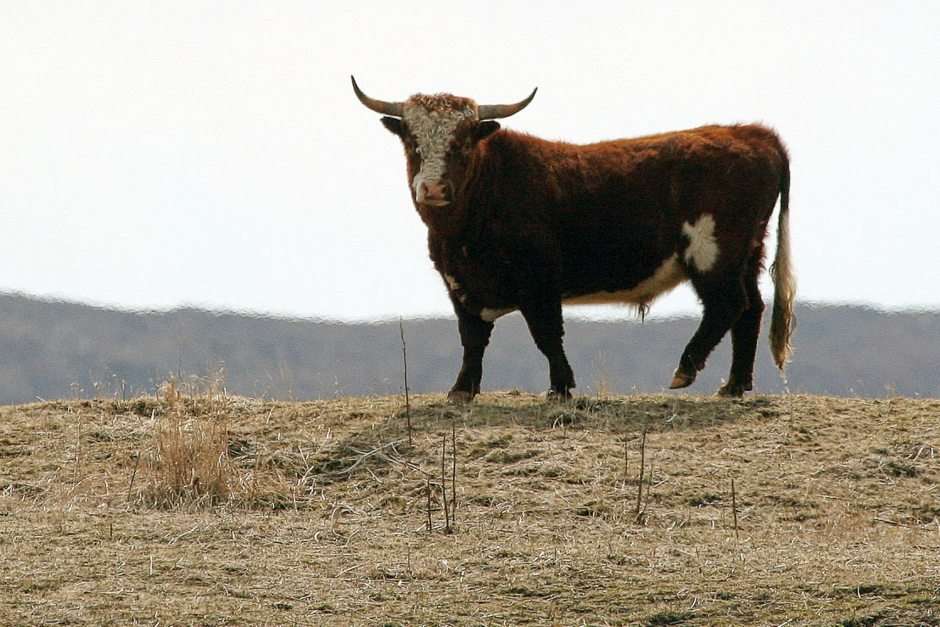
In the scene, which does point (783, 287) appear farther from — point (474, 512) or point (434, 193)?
point (474, 512)

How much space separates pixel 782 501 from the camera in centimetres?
1048

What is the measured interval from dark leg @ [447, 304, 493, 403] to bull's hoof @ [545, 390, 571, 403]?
0.51 m

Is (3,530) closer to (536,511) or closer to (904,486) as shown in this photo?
(536,511)

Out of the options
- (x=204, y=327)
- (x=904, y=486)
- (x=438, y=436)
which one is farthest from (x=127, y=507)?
(x=204, y=327)

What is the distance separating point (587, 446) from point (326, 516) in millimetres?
1952

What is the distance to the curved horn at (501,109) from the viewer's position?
43.2ft

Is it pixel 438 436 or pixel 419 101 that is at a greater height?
pixel 419 101

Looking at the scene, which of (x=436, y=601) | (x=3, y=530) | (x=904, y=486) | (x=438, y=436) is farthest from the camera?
(x=438, y=436)

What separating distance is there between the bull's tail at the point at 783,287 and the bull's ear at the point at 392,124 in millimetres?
2964

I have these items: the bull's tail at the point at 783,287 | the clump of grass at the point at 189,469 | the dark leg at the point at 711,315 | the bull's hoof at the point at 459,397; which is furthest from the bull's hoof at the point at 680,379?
the clump of grass at the point at 189,469

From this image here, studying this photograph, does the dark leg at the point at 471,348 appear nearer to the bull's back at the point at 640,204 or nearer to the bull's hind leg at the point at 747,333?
the bull's back at the point at 640,204

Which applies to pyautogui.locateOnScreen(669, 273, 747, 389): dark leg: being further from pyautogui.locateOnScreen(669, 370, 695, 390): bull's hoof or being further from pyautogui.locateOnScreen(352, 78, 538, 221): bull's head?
pyautogui.locateOnScreen(352, 78, 538, 221): bull's head

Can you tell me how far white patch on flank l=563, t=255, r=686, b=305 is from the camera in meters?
13.4

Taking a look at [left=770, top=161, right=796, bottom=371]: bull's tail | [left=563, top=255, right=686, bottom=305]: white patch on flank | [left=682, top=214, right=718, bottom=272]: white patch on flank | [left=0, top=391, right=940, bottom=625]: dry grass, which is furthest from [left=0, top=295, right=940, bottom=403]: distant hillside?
[left=0, top=391, right=940, bottom=625]: dry grass
